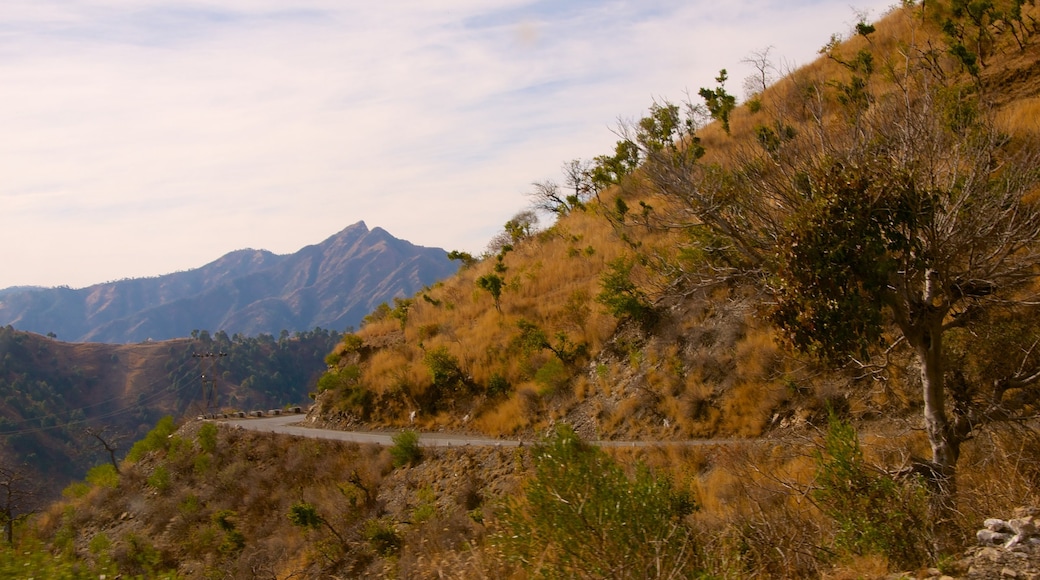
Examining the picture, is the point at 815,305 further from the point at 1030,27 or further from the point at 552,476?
the point at 1030,27

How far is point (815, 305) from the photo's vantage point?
7.16 meters

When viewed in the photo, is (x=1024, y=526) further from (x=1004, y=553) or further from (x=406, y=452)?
(x=406, y=452)

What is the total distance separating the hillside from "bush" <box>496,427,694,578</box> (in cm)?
3

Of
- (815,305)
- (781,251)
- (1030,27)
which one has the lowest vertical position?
(815,305)

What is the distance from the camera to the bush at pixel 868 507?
22.3ft

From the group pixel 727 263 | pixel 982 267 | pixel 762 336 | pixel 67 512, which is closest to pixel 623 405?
pixel 762 336

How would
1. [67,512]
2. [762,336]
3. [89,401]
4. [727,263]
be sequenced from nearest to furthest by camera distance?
[727,263] → [762,336] → [67,512] → [89,401]

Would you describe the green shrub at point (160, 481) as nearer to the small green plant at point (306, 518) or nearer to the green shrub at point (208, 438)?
the green shrub at point (208, 438)

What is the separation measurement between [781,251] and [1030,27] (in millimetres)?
18755

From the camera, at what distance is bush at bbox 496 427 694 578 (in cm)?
614

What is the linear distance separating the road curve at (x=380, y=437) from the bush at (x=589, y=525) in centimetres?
729

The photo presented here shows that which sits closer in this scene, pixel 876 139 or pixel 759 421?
pixel 876 139

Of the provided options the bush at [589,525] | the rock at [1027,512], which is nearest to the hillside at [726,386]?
the bush at [589,525]

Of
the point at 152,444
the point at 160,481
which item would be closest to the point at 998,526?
the point at 160,481
